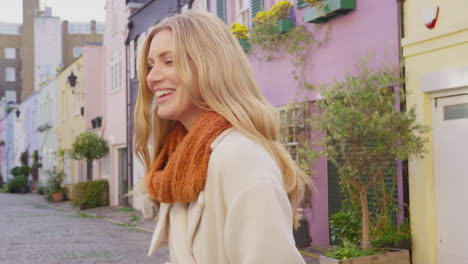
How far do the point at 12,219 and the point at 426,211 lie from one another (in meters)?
14.4

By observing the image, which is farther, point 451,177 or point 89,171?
point 89,171

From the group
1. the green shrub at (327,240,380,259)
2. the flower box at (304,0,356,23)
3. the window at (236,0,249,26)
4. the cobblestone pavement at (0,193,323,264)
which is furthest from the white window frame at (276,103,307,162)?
the green shrub at (327,240,380,259)

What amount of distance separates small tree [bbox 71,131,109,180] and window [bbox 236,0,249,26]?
12.0 m

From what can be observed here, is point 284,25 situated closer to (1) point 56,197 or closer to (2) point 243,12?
(2) point 243,12

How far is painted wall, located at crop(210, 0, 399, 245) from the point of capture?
9.99m

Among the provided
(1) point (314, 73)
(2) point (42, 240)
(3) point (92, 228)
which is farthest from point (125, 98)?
(1) point (314, 73)

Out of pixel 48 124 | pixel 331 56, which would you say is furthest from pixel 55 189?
pixel 331 56

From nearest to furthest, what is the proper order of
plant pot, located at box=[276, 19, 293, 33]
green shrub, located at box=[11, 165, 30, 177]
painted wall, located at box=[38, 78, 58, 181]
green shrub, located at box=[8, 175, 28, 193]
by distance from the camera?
1. plant pot, located at box=[276, 19, 293, 33]
2. painted wall, located at box=[38, 78, 58, 181]
3. green shrub, located at box=[8, 175, 28, 193]
4. green shrub, located at box=[11, 165, 30, 177]

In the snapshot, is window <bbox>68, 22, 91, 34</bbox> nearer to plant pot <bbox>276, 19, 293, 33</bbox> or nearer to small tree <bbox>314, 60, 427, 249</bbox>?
plant pot <bbox>276, 19, 293, 33</bbox>

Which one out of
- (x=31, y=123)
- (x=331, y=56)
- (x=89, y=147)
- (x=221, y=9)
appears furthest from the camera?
(x=31, y=123)

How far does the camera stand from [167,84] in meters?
2.02

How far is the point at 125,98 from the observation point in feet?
79.5

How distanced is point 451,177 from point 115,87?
18.7m

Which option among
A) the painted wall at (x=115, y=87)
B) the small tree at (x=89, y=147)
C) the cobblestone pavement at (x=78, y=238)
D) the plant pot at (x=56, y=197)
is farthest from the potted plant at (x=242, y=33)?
the plant pot at (x=56, y=197)
